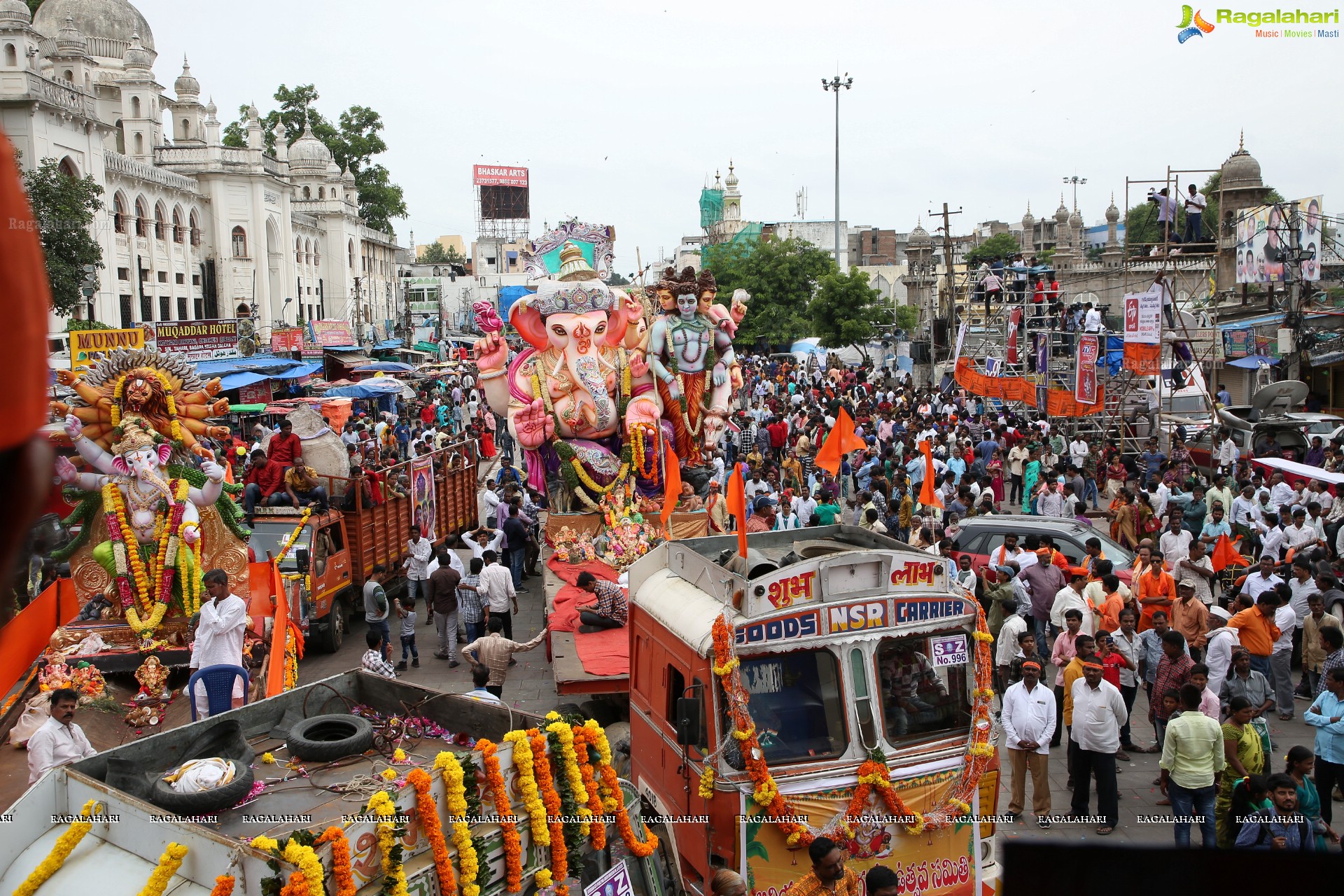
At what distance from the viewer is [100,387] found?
10.2 metres

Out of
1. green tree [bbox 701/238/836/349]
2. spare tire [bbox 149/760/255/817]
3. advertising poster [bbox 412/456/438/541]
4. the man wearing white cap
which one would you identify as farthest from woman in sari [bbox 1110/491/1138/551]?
green tree [bbox 701/238/836/349]

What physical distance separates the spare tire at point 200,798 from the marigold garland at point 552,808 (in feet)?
4.77

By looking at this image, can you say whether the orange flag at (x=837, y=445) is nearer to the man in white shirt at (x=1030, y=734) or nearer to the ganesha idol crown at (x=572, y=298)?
the man in white shirt at (x=1030, y=734)

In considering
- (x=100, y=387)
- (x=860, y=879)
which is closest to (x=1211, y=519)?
(x=860, y=879)

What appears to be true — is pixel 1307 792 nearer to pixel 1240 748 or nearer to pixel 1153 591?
pixel 1240 748

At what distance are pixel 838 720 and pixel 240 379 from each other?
21.8m

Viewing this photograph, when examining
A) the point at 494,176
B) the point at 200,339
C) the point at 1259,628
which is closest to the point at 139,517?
the point at 1259,628

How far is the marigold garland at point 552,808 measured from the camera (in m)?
5.33

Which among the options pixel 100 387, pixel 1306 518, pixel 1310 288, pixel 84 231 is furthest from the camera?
pixel 84 231

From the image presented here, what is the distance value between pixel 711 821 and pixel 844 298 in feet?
132

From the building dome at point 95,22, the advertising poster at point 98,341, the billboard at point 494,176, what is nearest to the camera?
the advertising poster at point 98,341

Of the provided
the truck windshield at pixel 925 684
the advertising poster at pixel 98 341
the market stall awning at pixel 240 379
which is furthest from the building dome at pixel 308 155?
the truck windshield at pixel 925 684

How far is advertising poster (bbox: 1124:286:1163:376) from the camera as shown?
19.1 meters

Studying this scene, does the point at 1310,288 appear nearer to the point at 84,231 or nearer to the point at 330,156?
the point at 84,231
